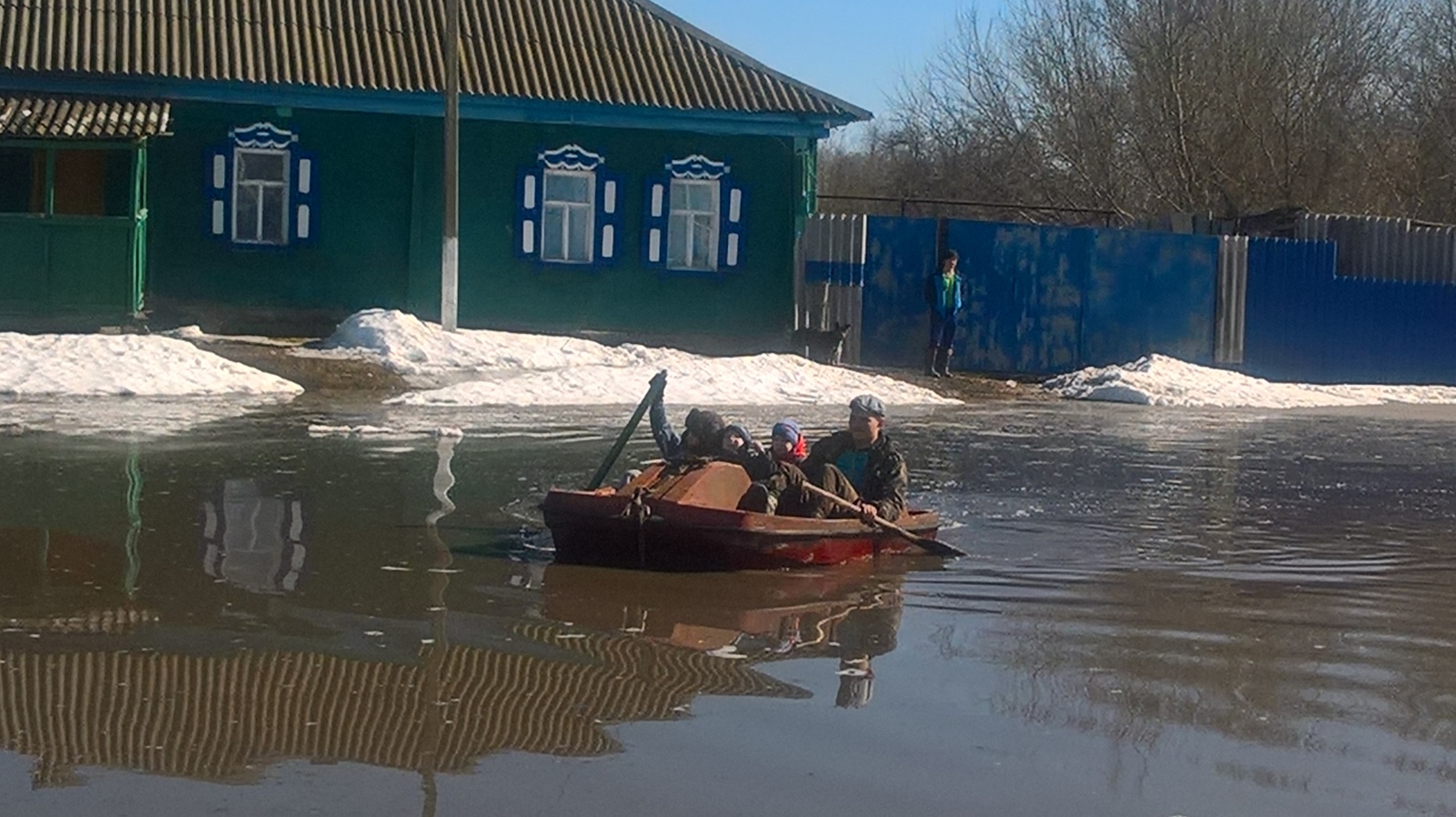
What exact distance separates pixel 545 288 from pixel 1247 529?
13.6 m

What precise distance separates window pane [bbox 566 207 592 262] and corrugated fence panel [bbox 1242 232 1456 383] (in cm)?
848

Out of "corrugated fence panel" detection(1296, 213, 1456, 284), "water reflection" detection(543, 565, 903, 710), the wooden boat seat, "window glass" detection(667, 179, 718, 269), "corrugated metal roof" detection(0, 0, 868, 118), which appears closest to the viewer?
"water reflection" detection(543, 565, 903, 710)

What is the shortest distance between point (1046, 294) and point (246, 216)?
993cm

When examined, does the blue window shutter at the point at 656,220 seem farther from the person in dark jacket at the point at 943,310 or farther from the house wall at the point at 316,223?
the person in dark jacket at the point at 943,310

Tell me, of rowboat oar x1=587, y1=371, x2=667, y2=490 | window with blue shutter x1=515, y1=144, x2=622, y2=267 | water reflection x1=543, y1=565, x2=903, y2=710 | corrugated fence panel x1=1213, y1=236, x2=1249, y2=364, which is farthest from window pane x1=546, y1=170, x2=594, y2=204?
water reflection x1=543, y1=565, x2=903, y2=710

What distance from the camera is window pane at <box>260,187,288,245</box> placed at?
24.3 m

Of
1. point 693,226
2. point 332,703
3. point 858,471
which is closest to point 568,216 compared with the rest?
point 693,226

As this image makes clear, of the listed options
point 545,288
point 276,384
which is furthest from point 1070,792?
point 545,288

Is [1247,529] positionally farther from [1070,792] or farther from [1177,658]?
[1070,792]

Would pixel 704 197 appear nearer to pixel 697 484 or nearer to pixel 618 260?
pixel 618 260

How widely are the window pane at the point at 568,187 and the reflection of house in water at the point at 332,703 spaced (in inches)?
657

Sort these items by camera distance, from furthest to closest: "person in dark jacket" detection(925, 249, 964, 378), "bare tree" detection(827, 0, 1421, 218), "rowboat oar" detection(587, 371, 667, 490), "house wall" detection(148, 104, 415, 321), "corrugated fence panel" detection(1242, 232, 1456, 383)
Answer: "bare tree" detection(827, 0, 1421, 218)
"corrugated fence panel" detection(1242, 232, 1456, 383)
"house wall" detection(148, 104, 415, 321)
"person in dark jacket" detection(925, 249, 964, 378)
"rowboat oar" detection(587, 371, 667, 490)

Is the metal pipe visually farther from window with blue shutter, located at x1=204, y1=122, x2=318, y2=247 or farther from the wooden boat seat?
the wooden boat seat

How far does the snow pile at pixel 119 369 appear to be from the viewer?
61.5ft
